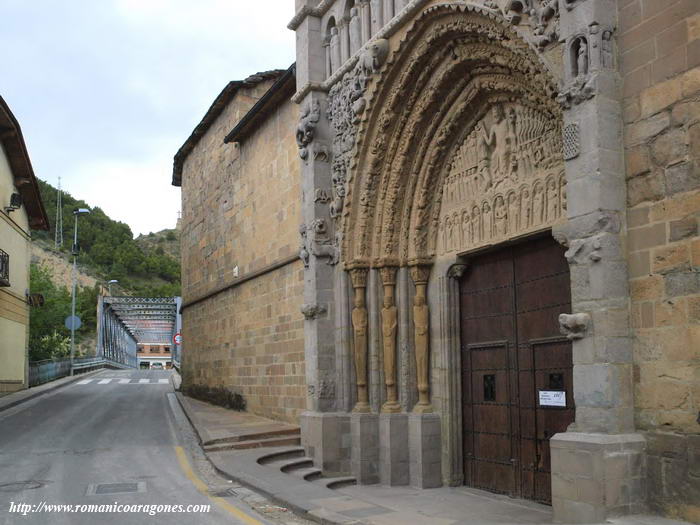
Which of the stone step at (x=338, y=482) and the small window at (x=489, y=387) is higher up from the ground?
the small window at (x=489, y=387)

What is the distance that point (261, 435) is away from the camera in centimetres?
1233

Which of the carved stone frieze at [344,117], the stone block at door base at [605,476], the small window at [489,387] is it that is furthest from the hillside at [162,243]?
the stone block at door base at [605,476]

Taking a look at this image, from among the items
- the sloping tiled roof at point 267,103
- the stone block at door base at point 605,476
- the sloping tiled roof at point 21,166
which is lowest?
the stone block at door base at point 605,476

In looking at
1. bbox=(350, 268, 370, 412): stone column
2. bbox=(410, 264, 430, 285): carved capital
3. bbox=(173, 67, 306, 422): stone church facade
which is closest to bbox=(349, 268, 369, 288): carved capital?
bbox=(350, 268, 370, 412): stone column

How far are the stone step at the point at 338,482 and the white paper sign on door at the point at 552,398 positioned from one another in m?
3.26

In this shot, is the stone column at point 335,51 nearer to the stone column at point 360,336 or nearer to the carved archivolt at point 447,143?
the carved archivolt at point 447,143

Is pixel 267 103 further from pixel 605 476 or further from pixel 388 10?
pixel 605 476

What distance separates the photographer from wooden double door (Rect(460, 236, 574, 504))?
27.3 ft

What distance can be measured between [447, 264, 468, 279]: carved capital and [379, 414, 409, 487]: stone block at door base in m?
2.02

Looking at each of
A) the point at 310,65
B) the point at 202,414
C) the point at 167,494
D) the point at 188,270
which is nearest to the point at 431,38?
the point at 310,65

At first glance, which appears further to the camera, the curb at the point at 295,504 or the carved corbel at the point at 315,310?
the carved corbel at the point at 315,310

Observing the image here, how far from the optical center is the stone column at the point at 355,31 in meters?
10.9

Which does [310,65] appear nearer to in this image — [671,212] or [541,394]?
[541,394]

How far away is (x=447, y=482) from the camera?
9.90m
